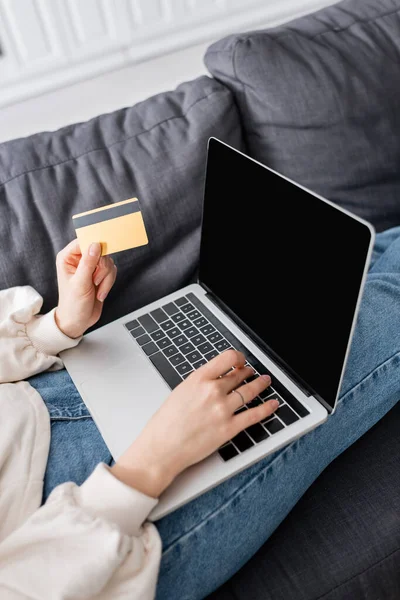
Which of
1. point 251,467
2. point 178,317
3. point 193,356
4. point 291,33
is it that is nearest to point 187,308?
point 178,317

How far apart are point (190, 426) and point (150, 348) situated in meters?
0.25

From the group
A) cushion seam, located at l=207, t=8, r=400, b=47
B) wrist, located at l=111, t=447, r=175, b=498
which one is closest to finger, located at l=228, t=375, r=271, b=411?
wrist, located at l=111, t=447, r=175, b=498

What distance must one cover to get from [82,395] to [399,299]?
529 millimetres

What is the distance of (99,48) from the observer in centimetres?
117

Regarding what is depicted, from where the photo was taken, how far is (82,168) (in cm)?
96

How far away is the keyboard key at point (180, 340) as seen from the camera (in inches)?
33.4

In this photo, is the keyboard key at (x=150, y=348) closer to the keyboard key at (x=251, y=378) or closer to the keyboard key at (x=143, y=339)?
the keyboard key at (x=143, y=339)

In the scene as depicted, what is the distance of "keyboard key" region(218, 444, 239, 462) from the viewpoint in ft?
2.12

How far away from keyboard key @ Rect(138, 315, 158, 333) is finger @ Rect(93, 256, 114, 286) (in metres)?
0.12

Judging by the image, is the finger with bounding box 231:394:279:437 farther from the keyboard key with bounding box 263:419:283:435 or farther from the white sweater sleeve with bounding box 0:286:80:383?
the white sweater sleeve with bounding box 0:286:80:383

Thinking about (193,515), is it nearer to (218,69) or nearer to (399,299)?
(399,299)

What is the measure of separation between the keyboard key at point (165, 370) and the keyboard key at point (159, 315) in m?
0.09

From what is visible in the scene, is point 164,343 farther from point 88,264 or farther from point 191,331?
point 88,264

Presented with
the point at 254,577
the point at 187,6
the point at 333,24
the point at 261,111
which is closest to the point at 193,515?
the point at 254,577
